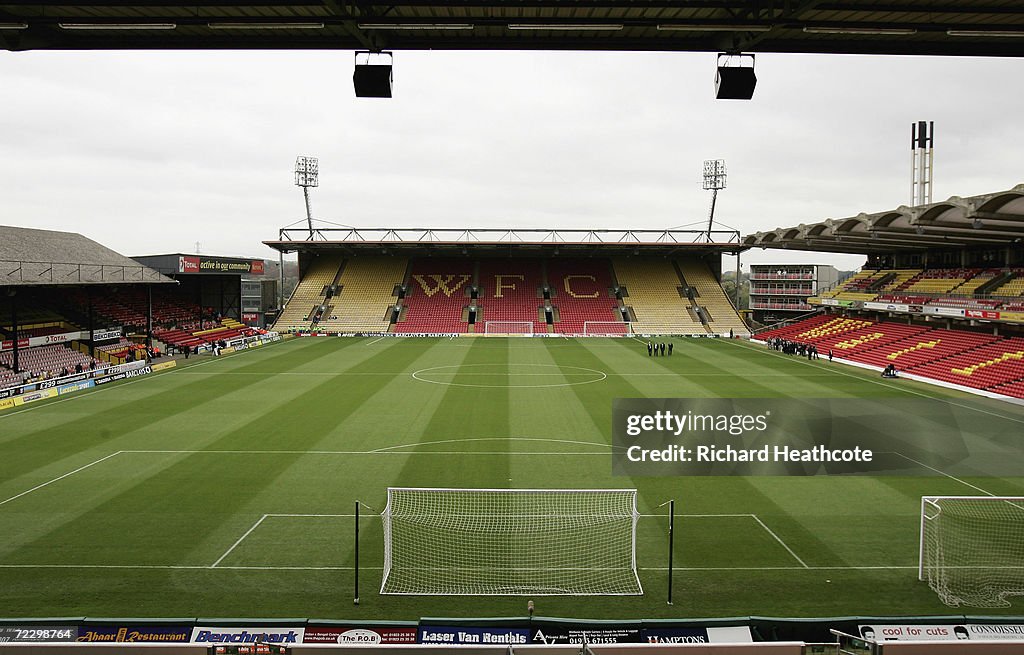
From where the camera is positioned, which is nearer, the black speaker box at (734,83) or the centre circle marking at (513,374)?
the black speaker box at (734,83)

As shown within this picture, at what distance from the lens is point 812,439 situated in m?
20.5

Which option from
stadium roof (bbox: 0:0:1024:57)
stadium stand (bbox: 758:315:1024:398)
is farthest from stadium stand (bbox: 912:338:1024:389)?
stadium roof (bbox: 0:0:1024:57)

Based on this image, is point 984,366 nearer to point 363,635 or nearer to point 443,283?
point 363,635

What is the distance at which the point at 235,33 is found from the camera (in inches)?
288

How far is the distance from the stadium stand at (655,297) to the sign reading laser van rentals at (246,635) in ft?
171

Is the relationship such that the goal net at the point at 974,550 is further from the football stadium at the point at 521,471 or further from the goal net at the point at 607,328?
the goal net at the point at 607,328

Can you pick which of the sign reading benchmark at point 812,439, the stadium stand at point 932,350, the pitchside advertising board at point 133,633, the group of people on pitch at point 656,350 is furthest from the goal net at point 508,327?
the pitchside advertising board at point 133,633

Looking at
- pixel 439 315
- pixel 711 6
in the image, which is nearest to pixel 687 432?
pixel 711 6

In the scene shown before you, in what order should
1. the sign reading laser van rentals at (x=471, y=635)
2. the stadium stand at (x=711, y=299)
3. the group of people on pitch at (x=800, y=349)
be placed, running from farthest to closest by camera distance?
1. the stadium stand at (x=711, y=299)
2. the group of people on pitch at (x=800, y=349)
3. the sign reading laser van rentals at (x=471, y=635)

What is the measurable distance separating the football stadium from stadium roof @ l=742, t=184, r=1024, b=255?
0.90ft

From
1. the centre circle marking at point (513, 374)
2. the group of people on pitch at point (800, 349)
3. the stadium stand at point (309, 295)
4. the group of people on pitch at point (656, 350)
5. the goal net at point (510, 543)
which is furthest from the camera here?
the stadium stand at point (309, 295)

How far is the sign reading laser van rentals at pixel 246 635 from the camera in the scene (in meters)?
7.71

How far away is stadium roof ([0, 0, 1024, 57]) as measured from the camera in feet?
21.5

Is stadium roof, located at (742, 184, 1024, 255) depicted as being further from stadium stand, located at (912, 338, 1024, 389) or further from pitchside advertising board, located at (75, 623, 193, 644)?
pitchside advertising board, located at (75, 623, 193, 644)
